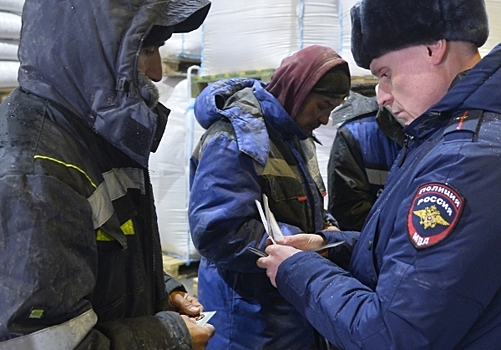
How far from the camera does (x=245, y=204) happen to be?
1.74 metres

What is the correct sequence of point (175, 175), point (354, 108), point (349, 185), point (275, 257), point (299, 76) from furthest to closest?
point (175, 175) → point (354, 108) → point (349, 185) → point (299, 76) → point (275, 257)

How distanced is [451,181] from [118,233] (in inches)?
27.7

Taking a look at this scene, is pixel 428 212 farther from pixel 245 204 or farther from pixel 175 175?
pixel 175 175

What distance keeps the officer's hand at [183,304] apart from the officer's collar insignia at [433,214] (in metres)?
0.69

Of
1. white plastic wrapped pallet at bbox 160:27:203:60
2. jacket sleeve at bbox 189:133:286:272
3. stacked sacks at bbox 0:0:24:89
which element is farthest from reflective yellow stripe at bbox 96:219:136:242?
white plastic wrapped pallet at bbox 160:27:203:60

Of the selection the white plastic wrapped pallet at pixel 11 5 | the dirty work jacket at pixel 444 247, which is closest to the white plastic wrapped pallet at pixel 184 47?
the white plastic wrapped pallet at pixel 11 5

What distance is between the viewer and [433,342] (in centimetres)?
98

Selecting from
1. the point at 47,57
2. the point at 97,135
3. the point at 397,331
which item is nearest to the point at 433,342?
the point at 397,331

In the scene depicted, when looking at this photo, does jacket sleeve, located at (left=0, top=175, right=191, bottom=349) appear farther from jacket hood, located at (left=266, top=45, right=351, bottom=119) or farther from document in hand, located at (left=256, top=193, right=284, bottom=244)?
jacket hood, located at (left=266, top=45, right=351, bottom=119)

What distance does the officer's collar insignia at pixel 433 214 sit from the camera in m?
0.96

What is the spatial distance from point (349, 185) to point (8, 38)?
259 cm

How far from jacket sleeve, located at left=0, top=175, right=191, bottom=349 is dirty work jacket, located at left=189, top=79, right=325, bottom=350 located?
0.84m

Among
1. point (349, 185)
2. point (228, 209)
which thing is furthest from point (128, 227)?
point (349, 185)

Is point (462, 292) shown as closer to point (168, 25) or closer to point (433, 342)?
point (433, 342)
